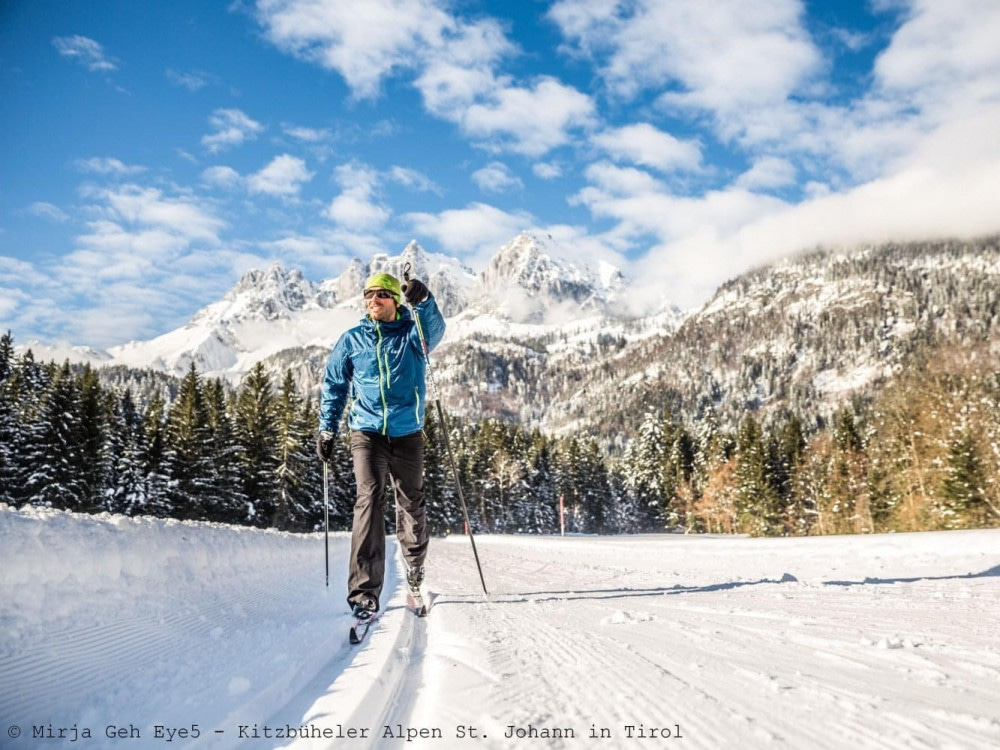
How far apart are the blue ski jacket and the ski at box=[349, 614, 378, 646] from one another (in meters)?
1.21

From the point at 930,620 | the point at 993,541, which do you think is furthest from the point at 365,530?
the point at 993,541

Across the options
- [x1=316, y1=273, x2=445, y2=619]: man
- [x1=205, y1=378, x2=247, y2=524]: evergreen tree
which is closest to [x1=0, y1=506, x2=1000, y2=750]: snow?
[x1=316, y1=273, x2=445, y2=619]: man

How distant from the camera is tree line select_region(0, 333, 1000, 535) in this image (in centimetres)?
3070

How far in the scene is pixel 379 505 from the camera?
401 cm

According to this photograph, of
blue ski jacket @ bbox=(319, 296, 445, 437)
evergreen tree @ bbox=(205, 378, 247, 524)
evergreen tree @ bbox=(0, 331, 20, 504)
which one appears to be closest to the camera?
blue ski jacket @ bbox=(319, 296, 445, 437)

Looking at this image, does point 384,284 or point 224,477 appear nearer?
point 384,284

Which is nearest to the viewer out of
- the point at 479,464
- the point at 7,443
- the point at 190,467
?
the point at 7,443

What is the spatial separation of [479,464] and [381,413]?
5873 centimetres

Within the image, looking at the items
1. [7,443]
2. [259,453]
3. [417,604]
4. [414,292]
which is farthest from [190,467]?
[414,292]

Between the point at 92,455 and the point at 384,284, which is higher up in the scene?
the point at 384,284

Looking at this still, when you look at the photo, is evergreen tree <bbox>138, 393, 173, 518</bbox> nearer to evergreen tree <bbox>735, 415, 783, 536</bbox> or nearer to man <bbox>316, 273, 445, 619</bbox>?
man <bbox>316, 273, 445, 619</bbox>

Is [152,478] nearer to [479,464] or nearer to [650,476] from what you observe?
[479,464]

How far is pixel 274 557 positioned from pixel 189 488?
31.9 meters

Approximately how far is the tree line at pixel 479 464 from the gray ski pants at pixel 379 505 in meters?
24.3
